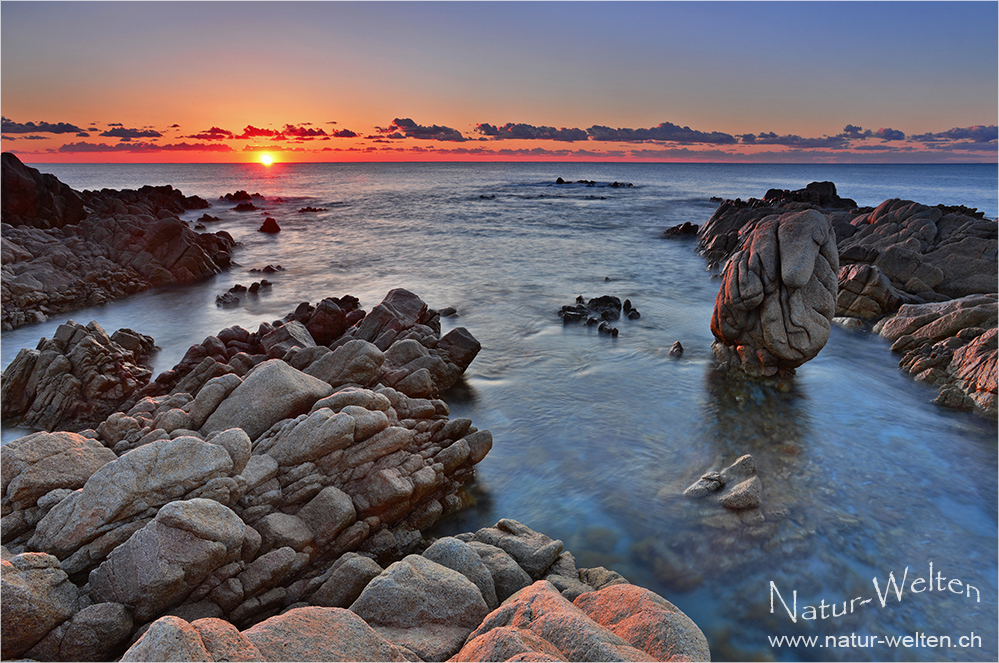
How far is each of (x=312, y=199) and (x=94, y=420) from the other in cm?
7724

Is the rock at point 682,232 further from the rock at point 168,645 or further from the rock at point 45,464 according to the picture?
the rock at point 168,645

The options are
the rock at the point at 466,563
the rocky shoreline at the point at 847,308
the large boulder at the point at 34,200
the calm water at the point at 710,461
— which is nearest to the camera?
the rock at the point at 466,563

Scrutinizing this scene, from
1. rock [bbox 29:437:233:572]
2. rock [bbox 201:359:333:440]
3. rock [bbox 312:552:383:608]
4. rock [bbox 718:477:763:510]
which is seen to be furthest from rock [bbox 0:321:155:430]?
rock [bbox 718:477:763:510]

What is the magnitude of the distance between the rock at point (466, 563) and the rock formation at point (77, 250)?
21001 millimetres

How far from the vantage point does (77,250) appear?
24.3 meters

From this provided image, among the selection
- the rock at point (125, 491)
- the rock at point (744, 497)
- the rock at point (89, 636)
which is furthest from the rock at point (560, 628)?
the rock at point (744, 497)

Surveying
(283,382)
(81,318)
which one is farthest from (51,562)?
(81,318)

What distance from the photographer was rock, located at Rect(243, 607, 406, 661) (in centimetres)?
412

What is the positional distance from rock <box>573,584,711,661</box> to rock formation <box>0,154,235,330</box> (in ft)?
76.2

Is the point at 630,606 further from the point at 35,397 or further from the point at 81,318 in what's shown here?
the point at 81,318

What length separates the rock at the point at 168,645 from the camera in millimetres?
3475

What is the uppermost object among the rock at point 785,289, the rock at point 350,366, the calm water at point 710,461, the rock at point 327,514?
the rock at point 785,289

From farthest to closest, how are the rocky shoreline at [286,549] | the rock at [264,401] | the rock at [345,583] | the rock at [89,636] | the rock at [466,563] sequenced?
1. the rock at [264,401]
2. the rock at [345,583]
3. the rock at [466,563]
4. the rock at [89,636]
5. the rocky shoreline at [286,549]

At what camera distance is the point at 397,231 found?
47406mm
